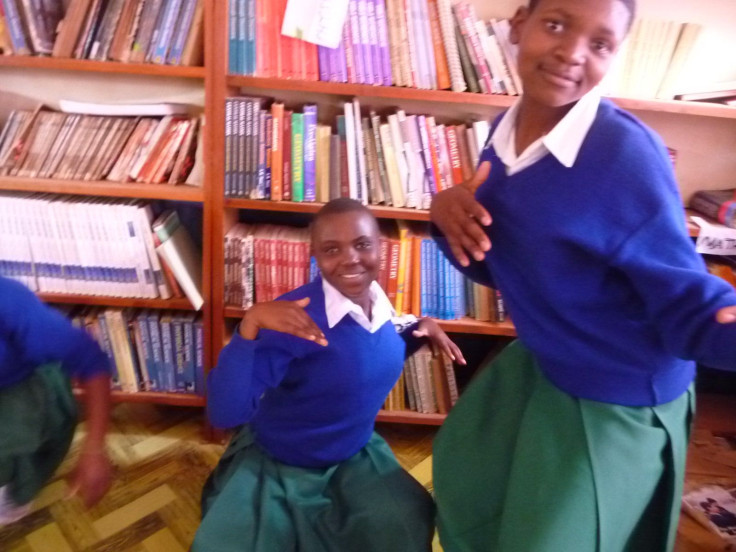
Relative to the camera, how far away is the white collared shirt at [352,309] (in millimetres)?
992

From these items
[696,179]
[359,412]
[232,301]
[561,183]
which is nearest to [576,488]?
[561,183]

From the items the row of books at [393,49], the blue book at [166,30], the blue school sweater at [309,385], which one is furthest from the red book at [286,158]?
the blue school sweater at [309,385]

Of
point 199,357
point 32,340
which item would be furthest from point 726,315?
point 199,357

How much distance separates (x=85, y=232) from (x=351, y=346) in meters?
0.91

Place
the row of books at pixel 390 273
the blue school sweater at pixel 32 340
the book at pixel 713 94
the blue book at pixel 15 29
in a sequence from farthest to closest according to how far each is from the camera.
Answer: the row of books at pixel 390 273, the book at pixel 713 94, the blue book at pixel 15 29, the blue school sweater at pixel 32 340

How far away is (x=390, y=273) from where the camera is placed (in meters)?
1.52

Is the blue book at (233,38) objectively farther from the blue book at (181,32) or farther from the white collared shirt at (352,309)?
the white collared shirt at (352,309)

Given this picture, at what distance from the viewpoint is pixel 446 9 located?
4.37ft

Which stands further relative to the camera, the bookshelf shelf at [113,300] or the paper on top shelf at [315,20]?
the bookshelf shelf at [113,300]

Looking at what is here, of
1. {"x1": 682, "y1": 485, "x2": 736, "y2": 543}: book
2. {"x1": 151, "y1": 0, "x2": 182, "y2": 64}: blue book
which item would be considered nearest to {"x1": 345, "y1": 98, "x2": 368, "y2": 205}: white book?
{"x1": 151, "y1": 0, "x2": 182, "y2": 64}: blue book

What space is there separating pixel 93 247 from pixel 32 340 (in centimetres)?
71

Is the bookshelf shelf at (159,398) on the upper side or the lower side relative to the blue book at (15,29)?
lower

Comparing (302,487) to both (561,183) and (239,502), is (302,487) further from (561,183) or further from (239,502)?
(561,183)

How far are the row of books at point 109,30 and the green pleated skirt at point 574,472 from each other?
113 centimetres
